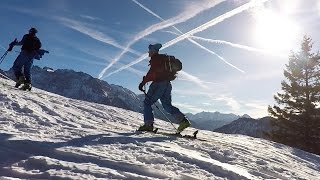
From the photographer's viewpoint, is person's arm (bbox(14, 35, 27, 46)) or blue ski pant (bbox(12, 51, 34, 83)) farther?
blue ski pant (bbox(12, 51, 34, 83))

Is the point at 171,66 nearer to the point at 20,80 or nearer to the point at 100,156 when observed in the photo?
the point at 100,156

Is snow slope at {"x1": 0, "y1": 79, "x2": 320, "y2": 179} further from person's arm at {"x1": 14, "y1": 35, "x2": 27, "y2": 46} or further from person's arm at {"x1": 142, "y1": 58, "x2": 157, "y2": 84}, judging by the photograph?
person's arm at {"x1": 14, "y1": 35, "x2": 27, "y2": 46}

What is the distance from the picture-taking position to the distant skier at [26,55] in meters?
14.0

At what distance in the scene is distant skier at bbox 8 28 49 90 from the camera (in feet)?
46.1

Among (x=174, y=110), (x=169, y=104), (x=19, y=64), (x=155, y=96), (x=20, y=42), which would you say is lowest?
(x=174, y=110)

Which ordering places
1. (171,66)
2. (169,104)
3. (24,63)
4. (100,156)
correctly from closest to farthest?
(100,156), (171,66), (169,104), (24,63)

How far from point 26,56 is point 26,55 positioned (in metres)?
0.04

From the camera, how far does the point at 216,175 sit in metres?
6.18

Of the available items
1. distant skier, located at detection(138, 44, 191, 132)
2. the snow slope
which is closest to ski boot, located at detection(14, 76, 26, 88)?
the snow slope

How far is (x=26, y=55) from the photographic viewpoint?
46.7 feet

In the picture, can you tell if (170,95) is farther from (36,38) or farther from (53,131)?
(36,38)

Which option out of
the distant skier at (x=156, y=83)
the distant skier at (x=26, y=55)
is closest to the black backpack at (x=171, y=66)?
the distant skier at (x=156, y=83)

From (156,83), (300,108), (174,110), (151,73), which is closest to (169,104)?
(174,110)

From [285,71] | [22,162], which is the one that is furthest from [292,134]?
[22,162]
